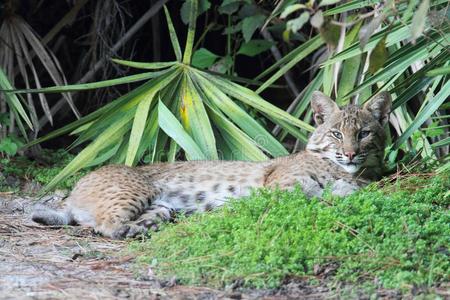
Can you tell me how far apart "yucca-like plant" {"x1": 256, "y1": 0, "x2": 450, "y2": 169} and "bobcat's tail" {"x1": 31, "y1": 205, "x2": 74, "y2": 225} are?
7.40ft

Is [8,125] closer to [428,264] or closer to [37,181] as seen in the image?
[37,181]

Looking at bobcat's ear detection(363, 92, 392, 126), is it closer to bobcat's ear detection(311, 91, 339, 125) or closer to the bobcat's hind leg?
bobcat's ear detection(311, 91, 339, 125)

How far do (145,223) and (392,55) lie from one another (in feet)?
7.16

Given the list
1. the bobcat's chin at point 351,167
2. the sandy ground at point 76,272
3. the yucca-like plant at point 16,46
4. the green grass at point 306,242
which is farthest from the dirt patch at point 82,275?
the yucca-like plant at point 16,46

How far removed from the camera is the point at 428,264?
482 centimetres

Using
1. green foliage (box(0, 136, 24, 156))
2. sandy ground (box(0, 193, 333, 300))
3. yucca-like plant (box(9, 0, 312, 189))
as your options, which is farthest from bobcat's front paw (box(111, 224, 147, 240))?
green foliage (box(0, 136, 24, 156))

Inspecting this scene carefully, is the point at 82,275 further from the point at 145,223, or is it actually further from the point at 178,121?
the point at 178,121

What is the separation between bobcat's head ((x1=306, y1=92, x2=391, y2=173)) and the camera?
701cm

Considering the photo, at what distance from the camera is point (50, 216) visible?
681cm

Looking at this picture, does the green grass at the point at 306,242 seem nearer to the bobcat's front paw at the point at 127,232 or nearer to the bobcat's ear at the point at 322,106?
the bobcat's front paw at the point at 127,232

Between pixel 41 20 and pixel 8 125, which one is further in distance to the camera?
pixel 41 20

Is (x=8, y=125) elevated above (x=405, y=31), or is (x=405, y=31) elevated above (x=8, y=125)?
(x=405, y=31)

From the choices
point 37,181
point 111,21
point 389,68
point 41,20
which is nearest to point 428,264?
point 389,68

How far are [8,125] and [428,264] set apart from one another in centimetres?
544
